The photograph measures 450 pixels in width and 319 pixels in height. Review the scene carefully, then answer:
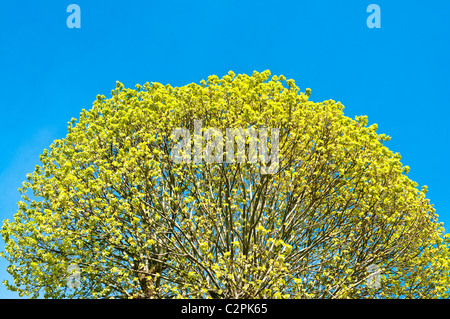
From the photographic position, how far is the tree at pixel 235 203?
15.1 meters

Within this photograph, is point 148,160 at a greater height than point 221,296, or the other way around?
point 148,160

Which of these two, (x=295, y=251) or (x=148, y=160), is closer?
(x=148, y=160)

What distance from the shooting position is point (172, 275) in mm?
18406

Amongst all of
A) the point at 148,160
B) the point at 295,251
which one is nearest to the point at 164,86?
the point at 148,160

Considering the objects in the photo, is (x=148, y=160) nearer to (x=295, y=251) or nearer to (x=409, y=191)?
(x=295, y=251)

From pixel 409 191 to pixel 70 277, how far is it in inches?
594

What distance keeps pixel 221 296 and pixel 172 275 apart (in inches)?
180

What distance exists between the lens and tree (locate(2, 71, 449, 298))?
15.1 m

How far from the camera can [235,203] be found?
681 inches
